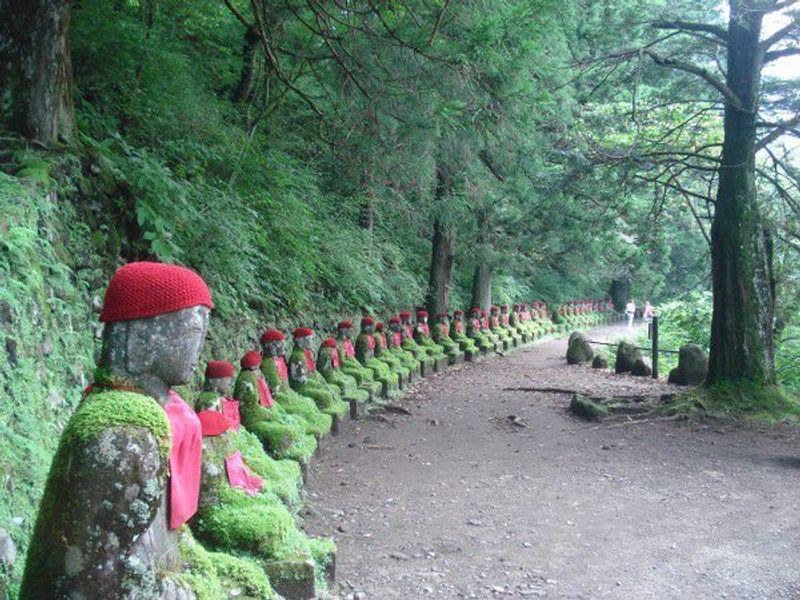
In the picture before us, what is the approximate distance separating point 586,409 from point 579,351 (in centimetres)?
723

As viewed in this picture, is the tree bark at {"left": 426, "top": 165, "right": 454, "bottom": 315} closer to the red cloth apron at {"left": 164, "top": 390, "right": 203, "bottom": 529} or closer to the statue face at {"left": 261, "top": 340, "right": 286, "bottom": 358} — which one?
the statue face at {"left": 261, "top": 340, "right": 286, "bottom": 358}

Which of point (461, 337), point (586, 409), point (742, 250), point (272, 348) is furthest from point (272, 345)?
point (461, 337)

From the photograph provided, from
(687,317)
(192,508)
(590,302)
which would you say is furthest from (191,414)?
(590,302)

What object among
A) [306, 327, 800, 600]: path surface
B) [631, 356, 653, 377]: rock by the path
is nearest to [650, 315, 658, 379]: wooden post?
[631, 356, 653, 377]: rock by the path

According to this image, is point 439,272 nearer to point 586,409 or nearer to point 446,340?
point 446,340

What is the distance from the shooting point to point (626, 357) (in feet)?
46.8

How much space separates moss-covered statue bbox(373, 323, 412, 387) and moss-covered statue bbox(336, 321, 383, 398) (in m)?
0.95

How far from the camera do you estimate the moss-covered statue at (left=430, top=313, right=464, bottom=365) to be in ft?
46.1

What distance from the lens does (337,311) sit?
38.0 feet

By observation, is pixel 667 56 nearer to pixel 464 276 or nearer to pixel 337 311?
pixel 337 311

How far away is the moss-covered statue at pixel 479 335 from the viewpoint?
623 inches

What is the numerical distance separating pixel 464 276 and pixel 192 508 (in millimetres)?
19588

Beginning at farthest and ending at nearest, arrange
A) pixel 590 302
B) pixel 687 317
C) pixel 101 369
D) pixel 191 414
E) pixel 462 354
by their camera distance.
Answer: pixel 590 302 → pixel 687 317 → pixel 462 354 → pixel 191 414 → pixel 101 369

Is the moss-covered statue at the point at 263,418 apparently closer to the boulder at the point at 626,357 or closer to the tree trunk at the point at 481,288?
the boulder at the point at 626,357
